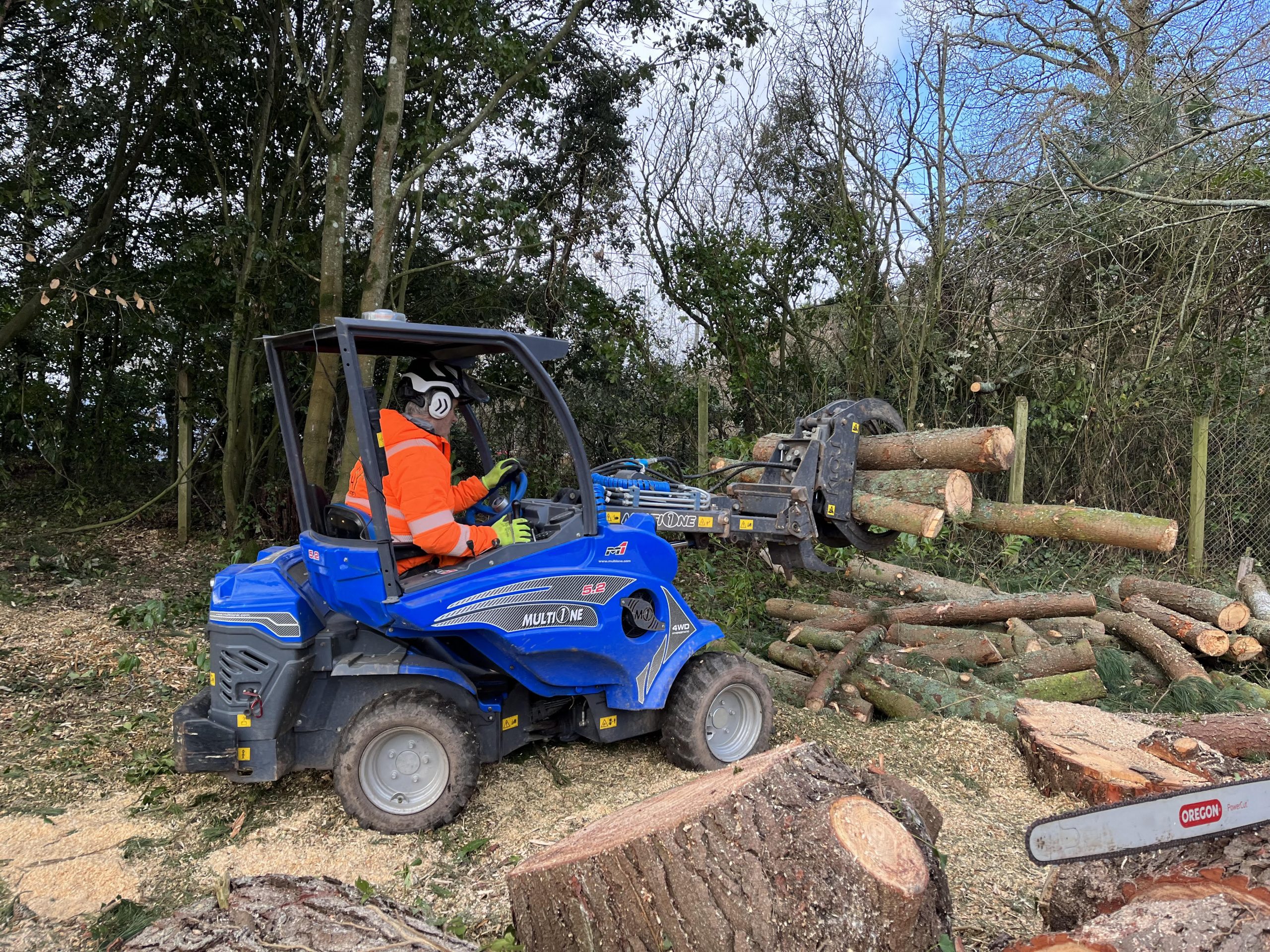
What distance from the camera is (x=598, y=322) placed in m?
9.95

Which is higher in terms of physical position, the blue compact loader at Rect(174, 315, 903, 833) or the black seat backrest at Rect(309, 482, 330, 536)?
the black seat backrest at Rect(309, 482, 330, 536)

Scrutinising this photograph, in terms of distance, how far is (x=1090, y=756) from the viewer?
12.4 ft

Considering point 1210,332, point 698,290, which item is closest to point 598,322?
point 698,290

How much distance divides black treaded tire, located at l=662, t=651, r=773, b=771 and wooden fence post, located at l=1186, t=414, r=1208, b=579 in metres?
5.62

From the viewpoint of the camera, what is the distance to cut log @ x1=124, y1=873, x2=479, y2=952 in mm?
1932

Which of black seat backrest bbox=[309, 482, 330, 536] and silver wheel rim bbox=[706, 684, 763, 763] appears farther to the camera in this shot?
silver wheel rim bbox=[706, 684, 763, 763]

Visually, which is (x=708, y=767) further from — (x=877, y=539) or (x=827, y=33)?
(x=827, y=33)

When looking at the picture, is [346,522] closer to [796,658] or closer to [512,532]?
[512,532]

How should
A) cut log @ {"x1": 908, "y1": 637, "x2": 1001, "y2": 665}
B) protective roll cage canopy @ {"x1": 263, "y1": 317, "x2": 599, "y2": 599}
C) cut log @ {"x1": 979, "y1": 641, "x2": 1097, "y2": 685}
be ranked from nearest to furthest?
protective roll cage canopy @ {"x1": 263, "y1": 317, "x2": 599, "y2": 599} → cut log @ {"x1": 979, "y1": 641, "x2": 1097, "y2": 685} → cut log @ {"x1": 908, "y1": 637, "x2": 1001, "y2": 665}

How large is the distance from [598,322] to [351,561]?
701 centimetres

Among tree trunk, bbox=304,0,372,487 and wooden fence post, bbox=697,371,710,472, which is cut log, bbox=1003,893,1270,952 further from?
wooden fence post, bbox=697,371,710,472

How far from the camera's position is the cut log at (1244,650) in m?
5.76

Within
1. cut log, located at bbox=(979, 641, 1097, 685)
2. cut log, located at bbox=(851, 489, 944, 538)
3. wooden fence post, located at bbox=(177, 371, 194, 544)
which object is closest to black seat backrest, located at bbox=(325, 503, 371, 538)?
cut log, located at bbox=(851, 489, 944, 538)

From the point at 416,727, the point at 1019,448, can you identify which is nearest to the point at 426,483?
the point at 416,727
